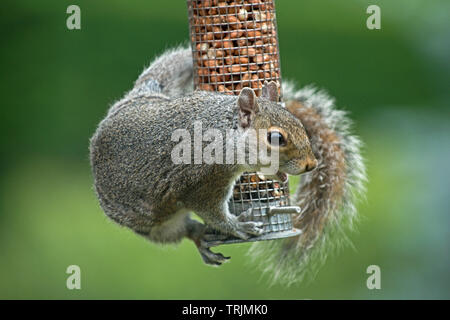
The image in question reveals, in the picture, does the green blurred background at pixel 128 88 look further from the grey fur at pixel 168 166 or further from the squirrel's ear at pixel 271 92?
the squirrel's ear at pixel 271 92

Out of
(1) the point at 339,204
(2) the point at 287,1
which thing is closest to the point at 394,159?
(2) the point at 287,1

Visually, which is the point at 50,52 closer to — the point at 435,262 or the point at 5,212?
the point at 5,212

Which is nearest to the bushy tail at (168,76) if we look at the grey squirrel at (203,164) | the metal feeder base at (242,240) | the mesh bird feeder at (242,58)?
the grey squirrel at (203,164)

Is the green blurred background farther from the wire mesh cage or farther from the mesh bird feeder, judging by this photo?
the wire mesh cage

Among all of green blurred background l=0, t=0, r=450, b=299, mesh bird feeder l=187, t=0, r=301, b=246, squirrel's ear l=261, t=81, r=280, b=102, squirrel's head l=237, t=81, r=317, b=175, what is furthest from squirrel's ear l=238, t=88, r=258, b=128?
green blurred background l=0, t=0, r=450, b=299

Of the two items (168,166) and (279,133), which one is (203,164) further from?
(279,133)

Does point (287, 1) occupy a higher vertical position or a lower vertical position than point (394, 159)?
higher

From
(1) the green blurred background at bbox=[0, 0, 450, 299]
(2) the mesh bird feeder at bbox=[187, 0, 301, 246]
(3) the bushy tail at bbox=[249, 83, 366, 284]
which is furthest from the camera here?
(1) the green blurred background at bbox=[0, 0, 450, 299]
